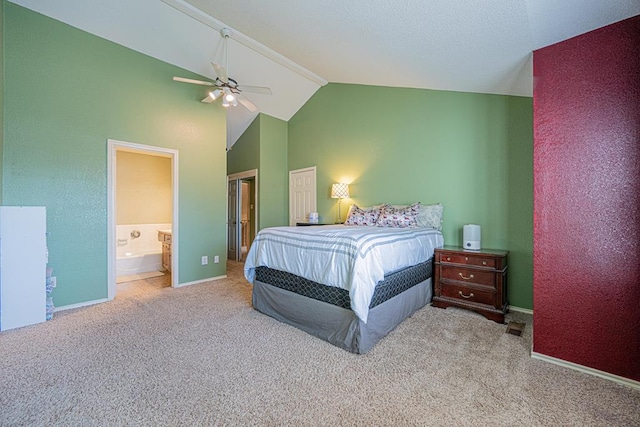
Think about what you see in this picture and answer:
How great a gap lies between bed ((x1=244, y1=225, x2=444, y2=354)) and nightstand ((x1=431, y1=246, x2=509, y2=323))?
0.18m

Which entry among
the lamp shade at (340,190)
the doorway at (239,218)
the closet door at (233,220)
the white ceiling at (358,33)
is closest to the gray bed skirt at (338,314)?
the lamp shade at (340,190)

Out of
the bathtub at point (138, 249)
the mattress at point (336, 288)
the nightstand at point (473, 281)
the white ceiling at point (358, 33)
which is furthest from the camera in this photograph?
the bathtub at point (138, 249)

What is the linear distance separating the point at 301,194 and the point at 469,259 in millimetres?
3371

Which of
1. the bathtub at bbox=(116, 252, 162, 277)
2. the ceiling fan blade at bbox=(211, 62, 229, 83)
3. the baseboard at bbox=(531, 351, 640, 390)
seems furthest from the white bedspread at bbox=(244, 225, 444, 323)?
the bathtub at bbox=(116, 252, 162, 277)

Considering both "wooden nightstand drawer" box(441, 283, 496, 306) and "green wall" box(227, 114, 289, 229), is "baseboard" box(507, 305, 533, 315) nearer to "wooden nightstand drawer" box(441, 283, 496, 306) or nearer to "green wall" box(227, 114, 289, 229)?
"wooden nightstand drawer" box(441, 283, 496, 306)

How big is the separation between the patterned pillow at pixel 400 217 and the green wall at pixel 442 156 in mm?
277

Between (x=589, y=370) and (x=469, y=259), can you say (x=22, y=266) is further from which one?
(x=589, y=370)

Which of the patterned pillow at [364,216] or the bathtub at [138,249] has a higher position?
the patterned pillow at [364,216]

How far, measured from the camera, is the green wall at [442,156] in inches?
117

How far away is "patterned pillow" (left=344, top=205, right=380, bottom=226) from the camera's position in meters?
3.80

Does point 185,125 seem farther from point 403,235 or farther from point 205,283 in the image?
point 403,235

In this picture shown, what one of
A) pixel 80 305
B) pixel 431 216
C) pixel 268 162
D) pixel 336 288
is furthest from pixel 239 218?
pixel 336 288

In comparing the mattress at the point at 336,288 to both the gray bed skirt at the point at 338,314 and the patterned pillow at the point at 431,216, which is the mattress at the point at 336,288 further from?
the patterned pillow at the point at 431,216

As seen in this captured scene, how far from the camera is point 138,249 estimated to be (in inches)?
202
